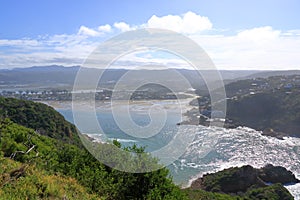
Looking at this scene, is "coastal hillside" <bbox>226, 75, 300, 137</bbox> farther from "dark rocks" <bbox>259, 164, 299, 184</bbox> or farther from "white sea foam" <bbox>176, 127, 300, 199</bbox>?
"dark rocks" <bbox>259, 164, 299, 184</bbox>

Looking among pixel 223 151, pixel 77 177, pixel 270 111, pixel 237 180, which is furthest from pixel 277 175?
pixel 270 111

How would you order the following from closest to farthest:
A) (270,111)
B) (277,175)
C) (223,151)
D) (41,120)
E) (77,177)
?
(77,177) < (277,175) < (41,120) < (223,151) < (270,111)

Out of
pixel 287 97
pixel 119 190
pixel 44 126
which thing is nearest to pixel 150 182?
pixel 119 190

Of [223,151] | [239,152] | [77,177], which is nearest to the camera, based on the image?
[77,177]

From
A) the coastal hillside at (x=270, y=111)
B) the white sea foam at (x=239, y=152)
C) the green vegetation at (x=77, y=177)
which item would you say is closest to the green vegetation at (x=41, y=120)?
the white sea foam at (x=239, y=152)

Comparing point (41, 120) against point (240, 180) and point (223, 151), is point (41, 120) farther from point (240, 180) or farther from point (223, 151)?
point (240, 180)

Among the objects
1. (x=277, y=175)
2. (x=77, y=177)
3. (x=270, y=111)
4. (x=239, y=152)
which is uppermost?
(x=77, y=177)

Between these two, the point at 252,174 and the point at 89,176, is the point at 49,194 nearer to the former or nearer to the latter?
the point at 89,176
